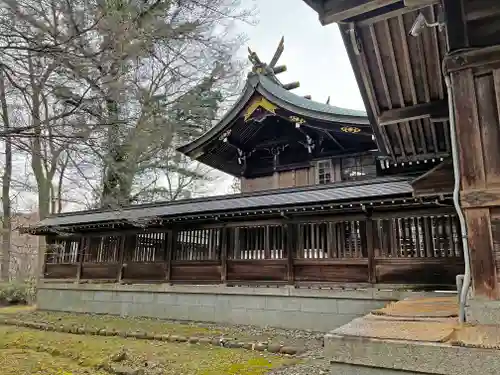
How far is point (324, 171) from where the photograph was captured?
11633 mm

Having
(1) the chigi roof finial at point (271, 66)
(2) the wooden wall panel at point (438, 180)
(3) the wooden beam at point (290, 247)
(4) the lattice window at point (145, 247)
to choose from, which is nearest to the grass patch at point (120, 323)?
(4) the lattice window at point (145, 247)

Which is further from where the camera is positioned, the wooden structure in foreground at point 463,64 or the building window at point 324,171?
the building window at point 324,171

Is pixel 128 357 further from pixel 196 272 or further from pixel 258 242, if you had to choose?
pixel 258 242

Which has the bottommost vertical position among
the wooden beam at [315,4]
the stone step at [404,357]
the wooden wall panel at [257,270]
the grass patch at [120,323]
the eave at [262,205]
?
the grass patch at [120,323]

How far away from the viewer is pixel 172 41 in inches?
195

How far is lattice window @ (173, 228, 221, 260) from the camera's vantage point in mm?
10250

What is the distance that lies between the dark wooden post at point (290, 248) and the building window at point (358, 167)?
3.08m

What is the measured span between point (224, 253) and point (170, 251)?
198 cm

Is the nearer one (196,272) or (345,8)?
(345,8)

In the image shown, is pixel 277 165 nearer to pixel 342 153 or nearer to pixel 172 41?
pixel 342 153

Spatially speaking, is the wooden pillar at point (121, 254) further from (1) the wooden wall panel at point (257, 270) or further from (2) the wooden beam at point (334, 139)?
(2) the wooden beam at point (334, 139)

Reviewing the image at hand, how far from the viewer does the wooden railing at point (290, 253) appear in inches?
301

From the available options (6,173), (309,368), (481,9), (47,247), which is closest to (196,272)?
(309,368)

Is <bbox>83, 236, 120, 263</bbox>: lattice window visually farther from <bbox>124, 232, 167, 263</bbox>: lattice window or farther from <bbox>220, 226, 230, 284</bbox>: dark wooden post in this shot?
<bbox>220, 226, 230, 284</bbox>: dark wooden post
